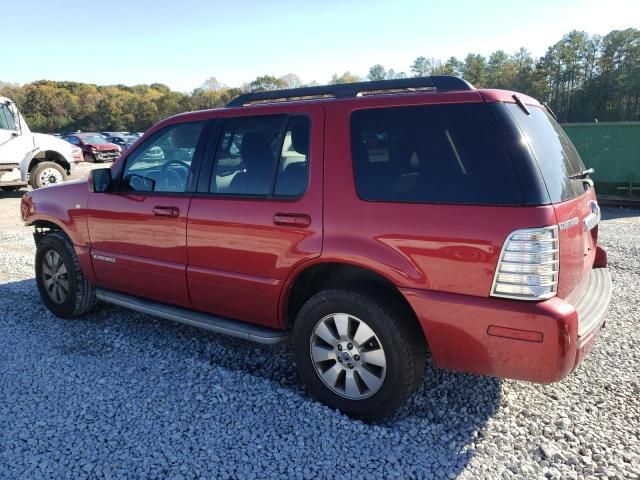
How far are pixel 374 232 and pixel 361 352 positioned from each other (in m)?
0.72

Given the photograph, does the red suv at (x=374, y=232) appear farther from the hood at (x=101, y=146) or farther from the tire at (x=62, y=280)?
the hood at (x=101, y=146)

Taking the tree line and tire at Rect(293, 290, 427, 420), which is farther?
the tree line

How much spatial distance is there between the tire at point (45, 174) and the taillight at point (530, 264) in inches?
554

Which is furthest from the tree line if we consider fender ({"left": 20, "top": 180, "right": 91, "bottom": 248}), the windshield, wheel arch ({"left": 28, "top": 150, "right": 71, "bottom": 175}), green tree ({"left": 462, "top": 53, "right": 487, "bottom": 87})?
fender ({"left": 20, "top": 180, "right": 91, "bottom": 248})

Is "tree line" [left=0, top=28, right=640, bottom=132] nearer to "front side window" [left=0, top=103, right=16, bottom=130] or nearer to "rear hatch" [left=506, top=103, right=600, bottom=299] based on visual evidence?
"front side window" [left=0, top=103, right=16, bottom=130]

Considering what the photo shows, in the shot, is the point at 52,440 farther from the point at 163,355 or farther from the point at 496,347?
the point at 496,347

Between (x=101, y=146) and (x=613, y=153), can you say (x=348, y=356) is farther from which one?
(x=101, y=146)

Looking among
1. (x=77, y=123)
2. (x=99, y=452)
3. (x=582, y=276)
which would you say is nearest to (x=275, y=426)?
(x=99, y=452)

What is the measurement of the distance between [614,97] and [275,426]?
80.5 meters

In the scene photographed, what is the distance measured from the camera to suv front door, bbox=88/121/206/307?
3.62 meters

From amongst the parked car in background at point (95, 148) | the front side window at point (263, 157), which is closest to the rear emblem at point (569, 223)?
the front side window at point (263, 157)

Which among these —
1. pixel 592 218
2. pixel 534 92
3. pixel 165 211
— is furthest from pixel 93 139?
pixel 534 92

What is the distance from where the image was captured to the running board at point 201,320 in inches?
128

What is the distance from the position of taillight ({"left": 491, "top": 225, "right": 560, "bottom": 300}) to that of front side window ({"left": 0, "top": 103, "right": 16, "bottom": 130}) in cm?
1450
